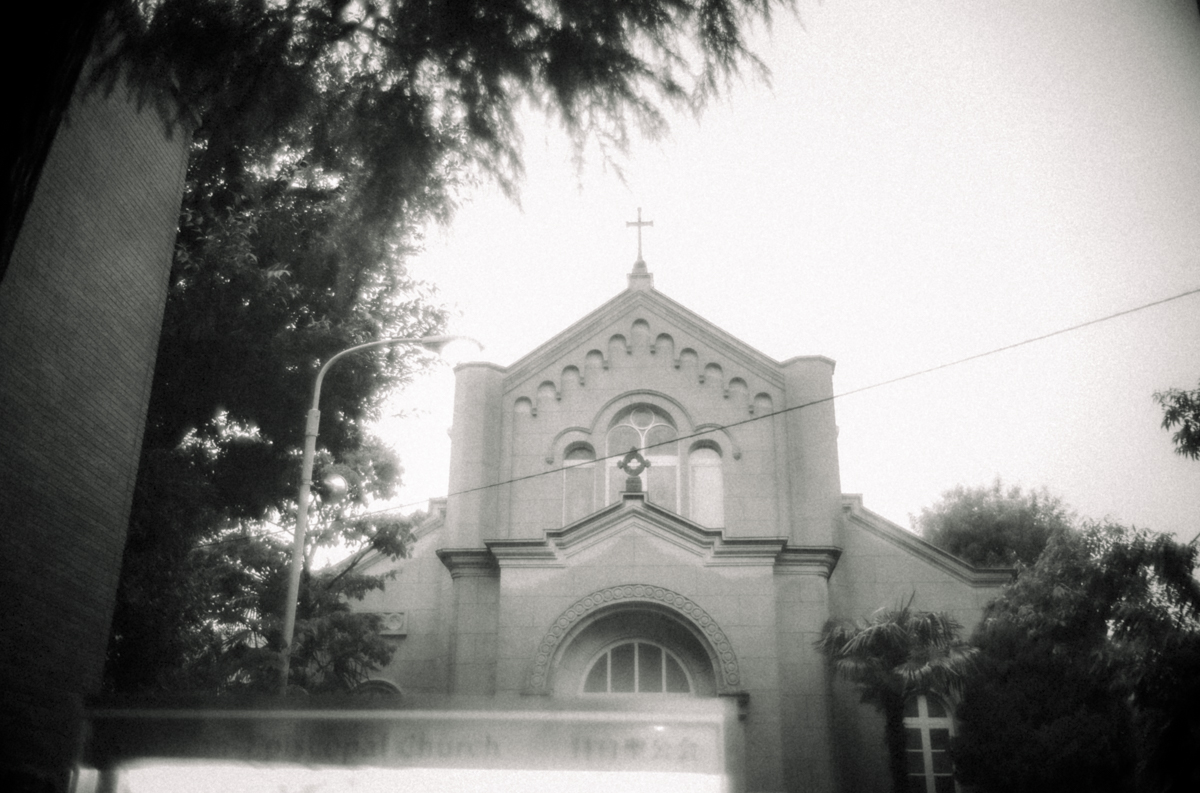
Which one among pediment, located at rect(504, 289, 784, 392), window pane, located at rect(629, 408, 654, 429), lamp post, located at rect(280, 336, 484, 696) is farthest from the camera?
pediment, located at rect(504, 289, 784, 392)

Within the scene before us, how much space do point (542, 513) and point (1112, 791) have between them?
12422 millimetres

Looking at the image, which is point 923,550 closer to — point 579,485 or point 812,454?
point 812,454

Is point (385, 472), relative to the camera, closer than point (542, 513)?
No

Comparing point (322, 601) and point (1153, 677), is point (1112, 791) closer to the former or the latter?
point (1153, 677)

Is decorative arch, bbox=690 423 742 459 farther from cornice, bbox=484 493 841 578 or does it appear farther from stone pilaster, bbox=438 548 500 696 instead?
stone pilaster, bbox=438 548 500 696

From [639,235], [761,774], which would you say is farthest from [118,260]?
[639,235]

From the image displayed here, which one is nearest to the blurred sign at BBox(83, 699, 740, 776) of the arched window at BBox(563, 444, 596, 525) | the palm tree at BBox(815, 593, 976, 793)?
the palm tree at BBox(815, 593, 976, 793)

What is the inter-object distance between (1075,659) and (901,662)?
9.47 feet

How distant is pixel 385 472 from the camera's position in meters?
26.2

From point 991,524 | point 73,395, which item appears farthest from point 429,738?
point 991,524

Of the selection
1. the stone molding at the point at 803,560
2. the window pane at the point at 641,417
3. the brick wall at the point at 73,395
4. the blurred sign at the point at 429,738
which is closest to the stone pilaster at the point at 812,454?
the stone molding at the point at 803,560

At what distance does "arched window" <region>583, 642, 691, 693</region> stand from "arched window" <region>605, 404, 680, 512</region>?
11.9 feet

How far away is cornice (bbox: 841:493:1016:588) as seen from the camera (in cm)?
2314

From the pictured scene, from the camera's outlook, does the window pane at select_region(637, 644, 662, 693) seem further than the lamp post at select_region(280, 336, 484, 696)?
Yes
